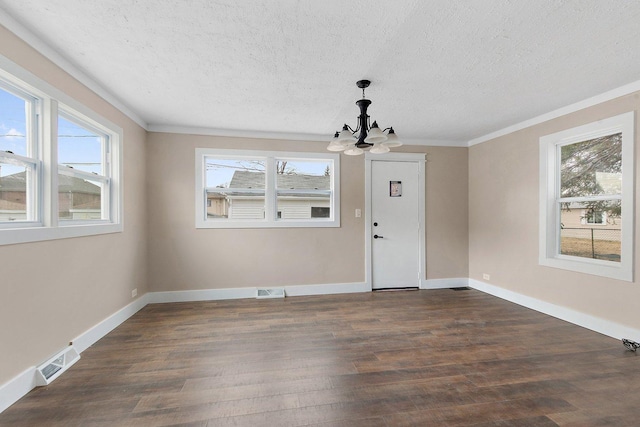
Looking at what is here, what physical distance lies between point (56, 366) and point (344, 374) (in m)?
2.19

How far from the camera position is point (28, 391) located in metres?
1.95

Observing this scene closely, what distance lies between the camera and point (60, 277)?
228 cm

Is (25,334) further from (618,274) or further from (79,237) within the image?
(618,274)

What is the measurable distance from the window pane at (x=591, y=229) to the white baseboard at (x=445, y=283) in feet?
5.18

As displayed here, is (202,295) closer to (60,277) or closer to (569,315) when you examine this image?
(60,277)

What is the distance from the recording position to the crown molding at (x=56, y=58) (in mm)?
1818

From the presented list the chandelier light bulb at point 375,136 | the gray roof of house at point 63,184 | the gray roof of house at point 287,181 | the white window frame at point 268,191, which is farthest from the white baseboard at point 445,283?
the gray roof of house at point 63,184

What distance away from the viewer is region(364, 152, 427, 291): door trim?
4.54 m

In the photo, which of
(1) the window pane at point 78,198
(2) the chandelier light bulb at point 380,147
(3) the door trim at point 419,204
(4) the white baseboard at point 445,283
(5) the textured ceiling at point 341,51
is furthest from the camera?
(4) the white baseboard at point 445,283

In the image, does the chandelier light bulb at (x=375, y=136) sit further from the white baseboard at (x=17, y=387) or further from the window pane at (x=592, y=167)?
the white baseboard at (x=17, y=387)

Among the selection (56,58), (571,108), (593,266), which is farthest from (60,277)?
(571,108)

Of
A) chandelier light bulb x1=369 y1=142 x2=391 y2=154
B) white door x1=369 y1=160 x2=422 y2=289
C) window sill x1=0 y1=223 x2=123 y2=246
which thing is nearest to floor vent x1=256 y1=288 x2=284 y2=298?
white door x1=369 y1=160 x2=422 y2=289

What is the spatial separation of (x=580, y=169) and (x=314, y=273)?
11.7 ft

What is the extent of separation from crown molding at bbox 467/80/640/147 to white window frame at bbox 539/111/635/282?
0.21 m
